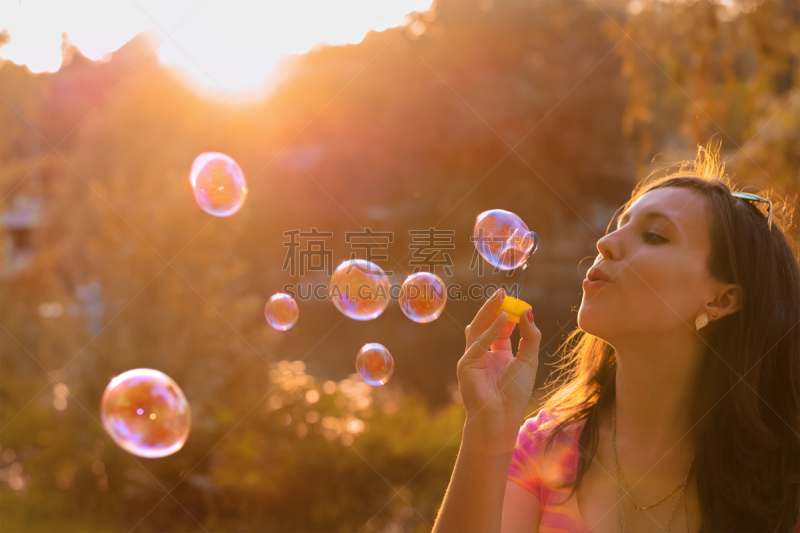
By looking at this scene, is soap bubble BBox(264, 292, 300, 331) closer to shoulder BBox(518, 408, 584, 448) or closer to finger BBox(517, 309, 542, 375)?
shoulder BBox(518, 408, 584, 448)

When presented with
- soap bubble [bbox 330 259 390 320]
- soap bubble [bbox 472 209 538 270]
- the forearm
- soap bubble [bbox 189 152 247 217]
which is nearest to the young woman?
the forearm

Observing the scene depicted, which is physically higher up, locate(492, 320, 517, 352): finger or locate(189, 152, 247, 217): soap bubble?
locate(492, 320, 517, 352): finger

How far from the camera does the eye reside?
166 cm

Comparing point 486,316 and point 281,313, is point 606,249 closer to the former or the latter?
point 486,316

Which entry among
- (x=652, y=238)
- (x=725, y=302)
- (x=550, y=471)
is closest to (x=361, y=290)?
(x=550, y=471)

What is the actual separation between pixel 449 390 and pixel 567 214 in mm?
4574

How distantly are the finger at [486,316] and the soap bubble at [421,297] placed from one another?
111 cm

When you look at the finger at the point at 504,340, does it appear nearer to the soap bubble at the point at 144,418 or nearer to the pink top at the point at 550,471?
the pink top at the point at 550,471

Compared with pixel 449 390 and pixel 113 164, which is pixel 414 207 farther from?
pixel 113 164

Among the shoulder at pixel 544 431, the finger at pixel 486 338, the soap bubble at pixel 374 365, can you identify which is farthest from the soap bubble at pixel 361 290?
the finger at pixel 486 338

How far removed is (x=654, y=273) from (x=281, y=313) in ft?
6.00

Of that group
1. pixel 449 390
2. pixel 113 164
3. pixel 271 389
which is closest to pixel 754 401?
pixel 271 389

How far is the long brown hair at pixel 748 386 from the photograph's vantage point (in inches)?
63.1

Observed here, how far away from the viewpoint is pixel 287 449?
12.9 ft
